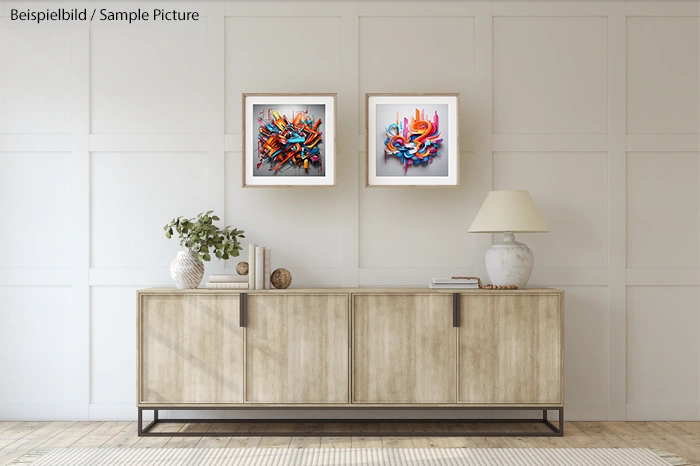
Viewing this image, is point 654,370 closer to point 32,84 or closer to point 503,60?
point 503,60

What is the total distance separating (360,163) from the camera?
3670 mm

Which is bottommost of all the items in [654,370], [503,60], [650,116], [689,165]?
[654,370]

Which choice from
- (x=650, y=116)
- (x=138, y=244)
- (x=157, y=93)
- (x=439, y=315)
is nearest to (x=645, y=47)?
(x=650, y=116)

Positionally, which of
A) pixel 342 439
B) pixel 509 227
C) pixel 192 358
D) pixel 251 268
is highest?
pixel 509 227

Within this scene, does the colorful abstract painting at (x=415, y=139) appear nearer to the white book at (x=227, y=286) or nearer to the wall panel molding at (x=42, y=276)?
the white book at (x=227, y=286)

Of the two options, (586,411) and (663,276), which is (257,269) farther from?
(663,276)

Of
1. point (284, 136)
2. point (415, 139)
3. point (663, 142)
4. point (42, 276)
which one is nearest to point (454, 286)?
point (415, 139)

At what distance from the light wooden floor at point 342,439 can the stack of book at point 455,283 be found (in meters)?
0.81

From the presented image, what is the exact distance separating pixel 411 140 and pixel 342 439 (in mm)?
1722

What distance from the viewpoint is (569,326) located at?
366 cm

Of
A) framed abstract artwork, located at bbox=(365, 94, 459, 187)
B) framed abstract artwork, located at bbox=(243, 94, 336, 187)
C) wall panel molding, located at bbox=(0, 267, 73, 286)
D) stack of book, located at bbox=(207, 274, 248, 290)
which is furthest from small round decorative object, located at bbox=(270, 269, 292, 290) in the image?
wall panel molding, located at bbox=(0, 267, 73, 286)

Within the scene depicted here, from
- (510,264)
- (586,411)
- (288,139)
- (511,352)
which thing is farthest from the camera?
(586,411)

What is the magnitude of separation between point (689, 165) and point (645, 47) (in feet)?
2.51

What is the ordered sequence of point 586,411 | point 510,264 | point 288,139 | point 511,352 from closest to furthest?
point 511,352
point 510,264
point 288,139
point 586,411
